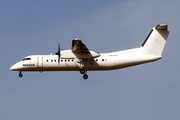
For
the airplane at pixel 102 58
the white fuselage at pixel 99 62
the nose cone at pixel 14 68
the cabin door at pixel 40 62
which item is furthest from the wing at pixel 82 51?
the nose cone at pixel 14 68

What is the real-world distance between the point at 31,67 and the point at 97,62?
6263 millimetres

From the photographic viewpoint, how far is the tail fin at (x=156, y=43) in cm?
3591

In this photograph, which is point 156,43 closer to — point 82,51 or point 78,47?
point 82,51

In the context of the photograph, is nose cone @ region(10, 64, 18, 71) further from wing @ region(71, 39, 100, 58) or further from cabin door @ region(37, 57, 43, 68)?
wing @ region(71, 39, 100, 58)

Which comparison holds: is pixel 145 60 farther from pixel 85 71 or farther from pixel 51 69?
pixel 51 69

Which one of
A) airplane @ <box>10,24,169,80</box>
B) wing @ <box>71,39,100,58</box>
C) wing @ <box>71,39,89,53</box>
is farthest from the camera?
airplane @ <box>10,24,169,80</box>

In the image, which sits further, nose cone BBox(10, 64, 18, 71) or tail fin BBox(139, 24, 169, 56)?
nose cone BBox(10, 64, 18, 71)

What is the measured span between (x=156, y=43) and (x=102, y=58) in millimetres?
5164

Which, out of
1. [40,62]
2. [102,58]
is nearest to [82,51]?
[102,58]

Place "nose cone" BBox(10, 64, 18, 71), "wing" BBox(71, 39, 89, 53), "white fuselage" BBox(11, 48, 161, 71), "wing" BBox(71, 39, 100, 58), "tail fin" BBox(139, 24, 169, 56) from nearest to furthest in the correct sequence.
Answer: "wing" BBox(71, 39, 89, 53), "wing" BBox(71, 39, 100, 58), "white fuselage" BBox(11, 48, 161, 71), "tail fin" BBox(139, 24, 169, 56), "nose cone" BBox(10, 64, 18, 71)

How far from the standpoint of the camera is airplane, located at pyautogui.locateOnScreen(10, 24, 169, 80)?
3519 cm

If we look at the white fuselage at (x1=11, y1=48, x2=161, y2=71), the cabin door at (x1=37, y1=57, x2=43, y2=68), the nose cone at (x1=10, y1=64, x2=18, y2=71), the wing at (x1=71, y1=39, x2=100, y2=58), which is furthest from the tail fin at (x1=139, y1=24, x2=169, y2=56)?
the nose cone at (x1=10, y1=64, x2=18, y2=71)

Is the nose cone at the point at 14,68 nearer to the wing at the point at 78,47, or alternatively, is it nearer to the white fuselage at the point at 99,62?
the white fuselage at the point at 99,62

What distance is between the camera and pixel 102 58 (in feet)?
117
